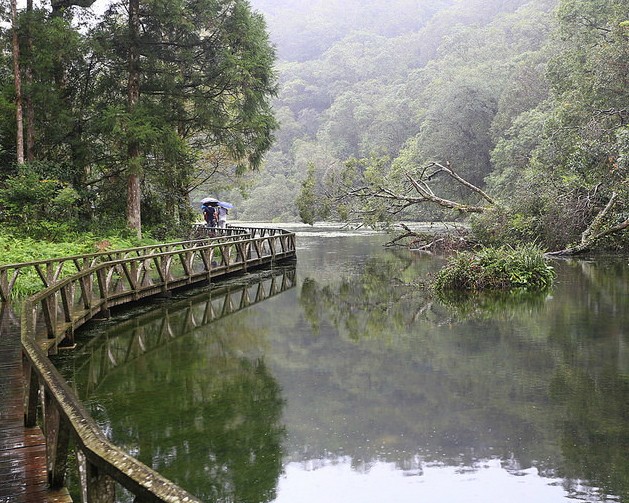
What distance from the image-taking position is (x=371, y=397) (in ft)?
22.5

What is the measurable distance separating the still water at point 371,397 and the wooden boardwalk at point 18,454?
995mm

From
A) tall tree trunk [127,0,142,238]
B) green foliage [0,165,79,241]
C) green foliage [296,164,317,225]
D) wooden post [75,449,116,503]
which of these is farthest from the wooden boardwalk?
green foliage [296,164,317,225]

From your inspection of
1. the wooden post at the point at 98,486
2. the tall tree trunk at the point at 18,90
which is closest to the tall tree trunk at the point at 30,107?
the tall tree trunk at the point at 18,90

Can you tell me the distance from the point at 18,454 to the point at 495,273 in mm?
13065

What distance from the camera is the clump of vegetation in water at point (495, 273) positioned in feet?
48.9

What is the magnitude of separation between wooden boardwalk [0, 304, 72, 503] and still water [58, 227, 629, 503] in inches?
39.2

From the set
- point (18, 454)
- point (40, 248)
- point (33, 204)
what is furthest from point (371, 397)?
point (33, 204)

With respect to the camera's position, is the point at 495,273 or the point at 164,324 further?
the point at 495,273

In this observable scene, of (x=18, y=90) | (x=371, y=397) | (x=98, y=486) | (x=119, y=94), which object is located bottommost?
(x=371, y=397)

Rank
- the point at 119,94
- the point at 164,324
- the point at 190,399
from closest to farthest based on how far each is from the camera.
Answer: the point at 190,399, the point at 164,324, the point at 119,94

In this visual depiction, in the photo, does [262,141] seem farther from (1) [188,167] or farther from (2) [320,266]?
(2) [320,266]

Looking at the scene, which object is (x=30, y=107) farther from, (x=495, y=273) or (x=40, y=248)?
(x=495, y=273)

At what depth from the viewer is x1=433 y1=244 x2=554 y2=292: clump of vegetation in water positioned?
1491 cm

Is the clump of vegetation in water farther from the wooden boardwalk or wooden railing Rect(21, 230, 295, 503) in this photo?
the wooden boardwalk
